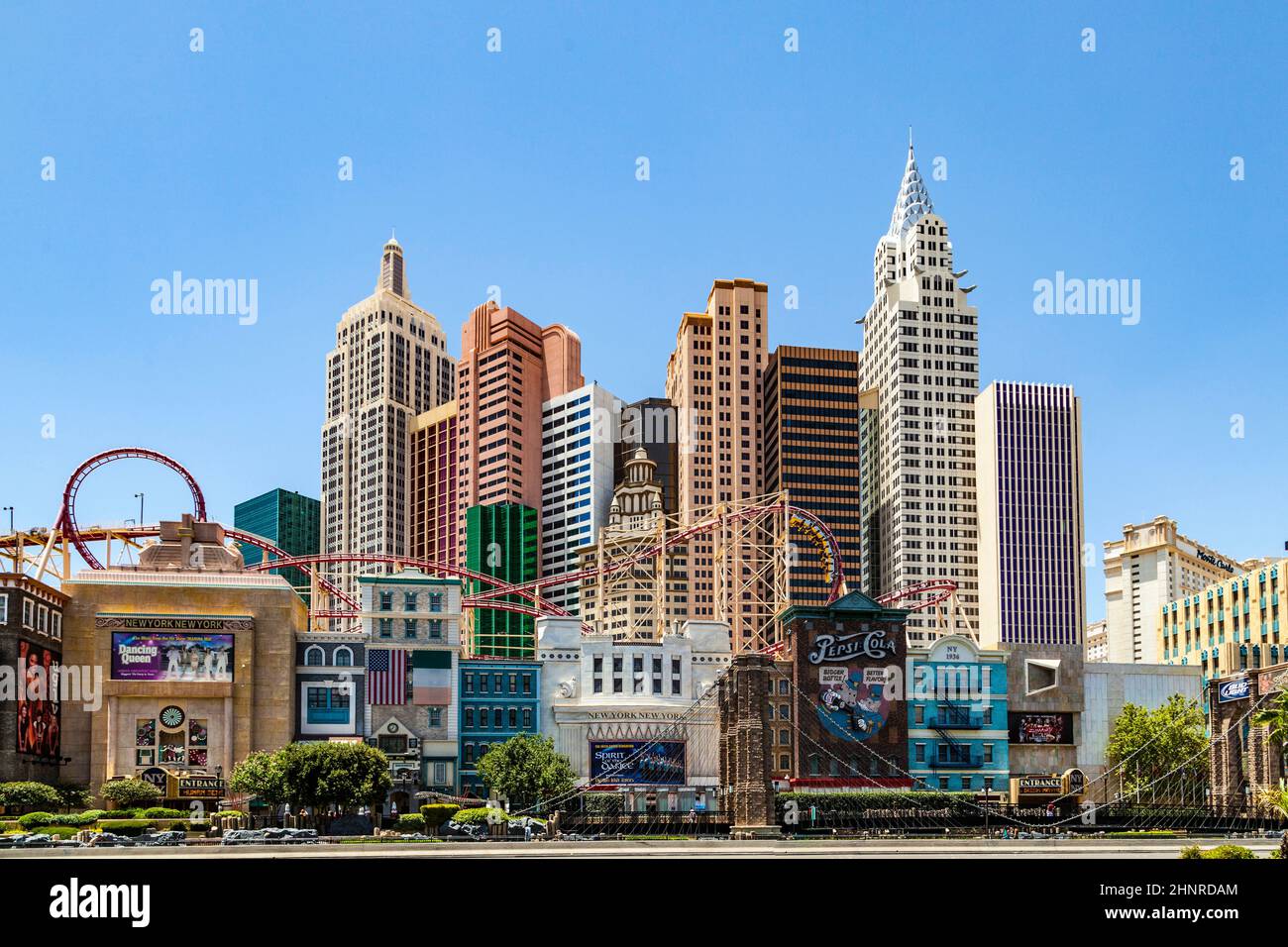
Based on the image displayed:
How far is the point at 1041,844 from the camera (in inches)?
3258

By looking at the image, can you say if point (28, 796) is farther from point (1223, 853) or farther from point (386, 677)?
point (1223, 853)

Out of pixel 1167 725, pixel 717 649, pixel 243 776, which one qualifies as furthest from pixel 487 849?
pixel 1167 725

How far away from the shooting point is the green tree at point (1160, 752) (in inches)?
5025

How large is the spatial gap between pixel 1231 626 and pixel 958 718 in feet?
183

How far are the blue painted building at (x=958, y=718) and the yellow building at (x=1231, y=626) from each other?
3092 cm

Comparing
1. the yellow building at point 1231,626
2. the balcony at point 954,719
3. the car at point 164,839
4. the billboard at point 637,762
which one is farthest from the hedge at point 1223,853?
the yellow building at point 1231,626

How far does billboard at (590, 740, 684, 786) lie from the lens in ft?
417

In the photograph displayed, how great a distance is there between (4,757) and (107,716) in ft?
39.9

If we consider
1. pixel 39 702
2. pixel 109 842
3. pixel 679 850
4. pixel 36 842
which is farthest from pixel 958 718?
pixel 36 842

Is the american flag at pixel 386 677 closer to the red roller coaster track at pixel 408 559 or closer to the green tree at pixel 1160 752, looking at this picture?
the red roller coaster track at pixel 408 559
